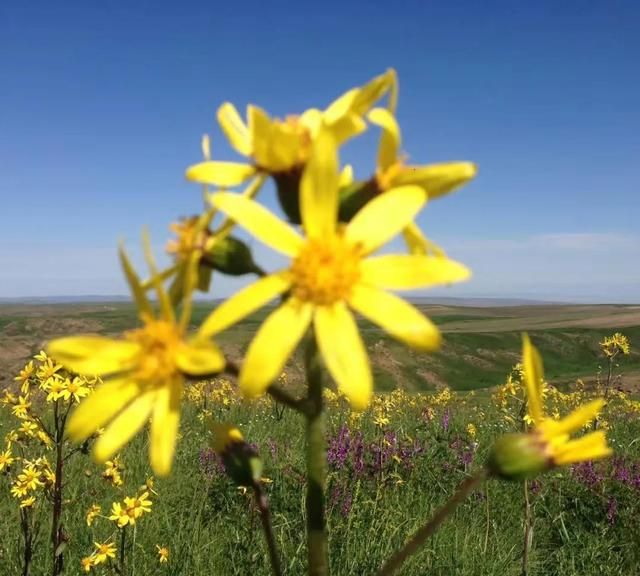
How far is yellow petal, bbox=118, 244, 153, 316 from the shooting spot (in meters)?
1.46

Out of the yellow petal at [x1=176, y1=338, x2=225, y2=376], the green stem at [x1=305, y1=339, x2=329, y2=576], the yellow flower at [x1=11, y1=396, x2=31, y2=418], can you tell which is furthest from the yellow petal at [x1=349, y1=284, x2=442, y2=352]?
the yellow flower at [x1=11, y1=396, x2=31, y2=418]

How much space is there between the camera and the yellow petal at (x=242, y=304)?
131 centimetres

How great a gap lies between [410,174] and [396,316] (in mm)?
513

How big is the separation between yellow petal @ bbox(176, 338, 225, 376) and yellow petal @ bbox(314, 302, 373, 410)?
237 mm

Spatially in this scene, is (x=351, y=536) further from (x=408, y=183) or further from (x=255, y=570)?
(x=408, y=183)

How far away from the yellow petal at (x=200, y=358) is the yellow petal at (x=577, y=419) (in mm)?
920

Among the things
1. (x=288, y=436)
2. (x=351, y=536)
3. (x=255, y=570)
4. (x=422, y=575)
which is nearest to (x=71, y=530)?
(x=255, y=570)

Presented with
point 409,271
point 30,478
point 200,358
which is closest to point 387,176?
point 409,271

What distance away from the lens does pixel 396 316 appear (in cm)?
139

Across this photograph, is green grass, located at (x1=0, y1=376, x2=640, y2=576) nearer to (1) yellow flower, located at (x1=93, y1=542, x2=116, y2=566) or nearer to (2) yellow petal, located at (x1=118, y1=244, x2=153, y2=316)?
(1) yellow flower, located at (x1=93, y1=542, x2=116, y2=566)

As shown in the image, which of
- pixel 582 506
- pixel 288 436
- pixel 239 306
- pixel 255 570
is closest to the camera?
pixel 239 306

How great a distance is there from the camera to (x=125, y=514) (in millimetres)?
5000

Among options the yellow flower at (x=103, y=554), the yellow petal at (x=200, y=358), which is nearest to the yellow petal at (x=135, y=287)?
the yellow petal at (x=200, y=358)

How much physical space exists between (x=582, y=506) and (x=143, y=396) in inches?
295
